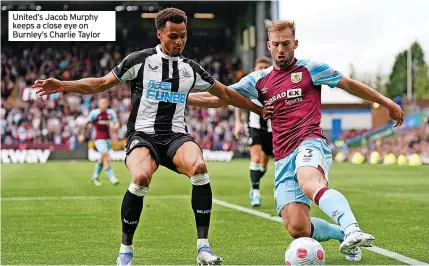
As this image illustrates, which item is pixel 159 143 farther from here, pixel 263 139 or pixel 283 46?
pixel 263 139

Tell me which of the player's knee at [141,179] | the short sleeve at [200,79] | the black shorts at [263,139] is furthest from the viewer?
the black shorts at [263,139]

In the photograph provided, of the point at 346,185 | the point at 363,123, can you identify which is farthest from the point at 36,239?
the point at 363,123

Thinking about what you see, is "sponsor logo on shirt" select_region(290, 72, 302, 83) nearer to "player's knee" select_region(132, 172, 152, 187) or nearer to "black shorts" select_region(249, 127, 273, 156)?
"player's knee" select_region(132, 172, 152, 187)

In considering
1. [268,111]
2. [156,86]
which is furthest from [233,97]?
[156,86]

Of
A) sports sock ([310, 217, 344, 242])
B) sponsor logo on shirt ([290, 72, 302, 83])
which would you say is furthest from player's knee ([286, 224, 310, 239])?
sponsor logo on shirt ([290, 72, 302, 83])

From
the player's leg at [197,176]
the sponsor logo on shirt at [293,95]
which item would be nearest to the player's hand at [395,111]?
the sponsor logo on shirt at [293,95]

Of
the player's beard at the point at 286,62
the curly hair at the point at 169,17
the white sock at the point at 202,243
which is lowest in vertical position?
the white sock at the point at 202,243

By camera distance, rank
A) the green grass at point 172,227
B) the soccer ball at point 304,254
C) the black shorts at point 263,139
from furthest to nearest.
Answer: the black shorts at point 263,139 < the green grass at point 172,227 < the soccer ball at point 304,254

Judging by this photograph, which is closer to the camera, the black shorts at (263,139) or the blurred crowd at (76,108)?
the black shorts at (263,139)

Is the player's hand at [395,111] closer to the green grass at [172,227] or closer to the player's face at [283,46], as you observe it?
the player's face at [283,46]

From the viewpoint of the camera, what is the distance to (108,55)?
169 ft

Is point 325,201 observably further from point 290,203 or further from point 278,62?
point 278,62

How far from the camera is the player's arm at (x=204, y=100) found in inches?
322

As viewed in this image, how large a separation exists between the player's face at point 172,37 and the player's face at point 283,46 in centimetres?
80
